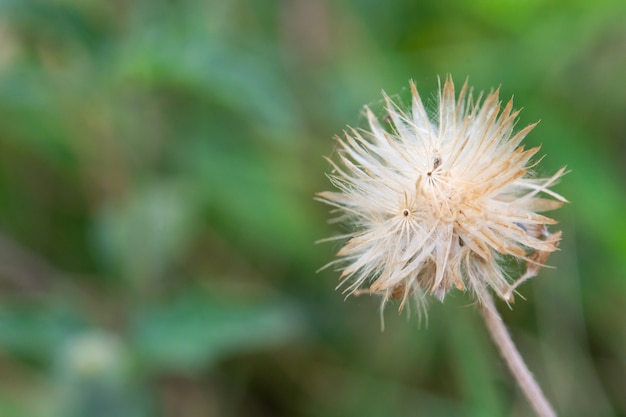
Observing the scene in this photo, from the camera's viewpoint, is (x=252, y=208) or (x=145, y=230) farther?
(x=252, y=208)

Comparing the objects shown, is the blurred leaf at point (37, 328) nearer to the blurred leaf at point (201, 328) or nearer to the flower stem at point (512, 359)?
the blurred leaf at point (201, 328)

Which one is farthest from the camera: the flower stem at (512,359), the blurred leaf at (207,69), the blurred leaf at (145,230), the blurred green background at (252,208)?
the blurred leaf at (145,230)

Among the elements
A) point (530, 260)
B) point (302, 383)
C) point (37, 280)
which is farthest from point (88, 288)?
point (530, 260)

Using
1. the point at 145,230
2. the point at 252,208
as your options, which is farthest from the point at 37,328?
the point at 252,208

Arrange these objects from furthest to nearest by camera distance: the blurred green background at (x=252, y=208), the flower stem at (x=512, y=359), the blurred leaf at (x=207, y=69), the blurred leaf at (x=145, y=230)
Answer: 1. the blurred leaf at (x=145, y=230)
2. the blurred green background at (x=252, y=208)
3. the blurred leaf at (x=207, y=69)
4. the flower stem at (x=512, y=359)

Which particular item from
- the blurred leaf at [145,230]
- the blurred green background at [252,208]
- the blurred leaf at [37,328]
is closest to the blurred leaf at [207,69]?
the blurred green background at [252,208]

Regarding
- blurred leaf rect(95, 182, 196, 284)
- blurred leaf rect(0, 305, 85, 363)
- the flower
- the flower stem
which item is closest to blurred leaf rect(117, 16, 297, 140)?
blurred leaf rect(95, 182, 196, 284)

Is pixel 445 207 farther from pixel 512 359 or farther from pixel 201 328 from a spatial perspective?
pixel 201 328

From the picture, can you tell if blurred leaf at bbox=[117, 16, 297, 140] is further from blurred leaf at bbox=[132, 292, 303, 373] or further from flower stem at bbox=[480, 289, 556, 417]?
flower stem at bbox=[480, 289, 556, 417]
